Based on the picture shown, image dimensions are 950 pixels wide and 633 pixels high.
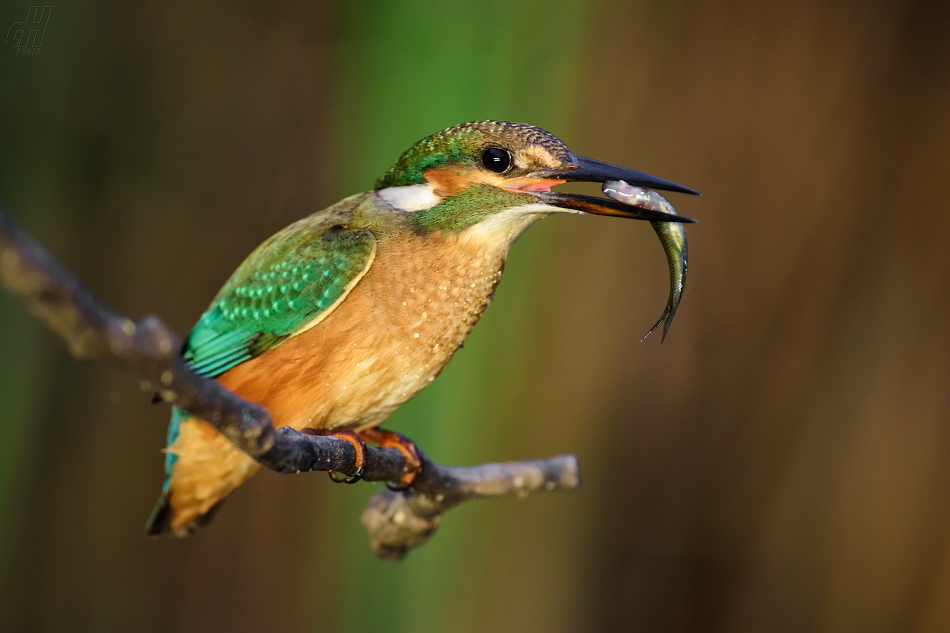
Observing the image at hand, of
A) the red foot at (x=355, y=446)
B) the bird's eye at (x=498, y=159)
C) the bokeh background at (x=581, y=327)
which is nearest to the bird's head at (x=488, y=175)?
the bird's eye at (x=498, y=159)

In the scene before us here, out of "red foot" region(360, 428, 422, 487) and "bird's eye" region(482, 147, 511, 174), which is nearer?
"bird's eye" region(482, 147, 511, 174)

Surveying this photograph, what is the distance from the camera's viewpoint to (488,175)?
3.26 feet

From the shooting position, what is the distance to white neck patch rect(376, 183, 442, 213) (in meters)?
1.04

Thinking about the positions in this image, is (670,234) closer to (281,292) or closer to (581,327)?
(281,292)

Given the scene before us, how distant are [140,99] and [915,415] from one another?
214 centimetres

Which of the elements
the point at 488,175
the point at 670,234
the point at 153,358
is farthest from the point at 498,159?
the point at 153,358

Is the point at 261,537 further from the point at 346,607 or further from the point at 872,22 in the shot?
the point at 872,22

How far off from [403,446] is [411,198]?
398 millimetres

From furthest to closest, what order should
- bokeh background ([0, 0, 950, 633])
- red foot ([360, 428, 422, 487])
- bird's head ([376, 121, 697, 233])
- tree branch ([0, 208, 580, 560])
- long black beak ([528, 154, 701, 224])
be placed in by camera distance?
bokeh background ([0, 0, 950, 633]), red foot ([360, 428, 422, 487]), bird's head ([376, 121, 697, 233]), long black beak ([528, 154, 701, 224]), tree branch ([0, 208, 580, 560])

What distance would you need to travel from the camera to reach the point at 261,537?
2068mm

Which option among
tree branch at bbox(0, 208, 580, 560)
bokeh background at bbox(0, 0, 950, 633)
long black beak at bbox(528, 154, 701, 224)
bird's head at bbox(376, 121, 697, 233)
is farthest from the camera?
bokeh background at bbox(0, 0, 950, 633)

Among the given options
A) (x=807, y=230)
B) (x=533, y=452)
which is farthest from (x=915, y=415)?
(x=533, y=452)

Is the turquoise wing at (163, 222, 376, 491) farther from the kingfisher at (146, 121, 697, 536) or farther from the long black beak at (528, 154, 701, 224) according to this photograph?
the long black beak at (528, 154, 701, 224)

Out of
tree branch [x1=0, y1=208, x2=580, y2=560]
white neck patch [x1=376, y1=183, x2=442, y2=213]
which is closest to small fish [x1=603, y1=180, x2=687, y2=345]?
white neck patch [x1=376, y1=183, x2=442, y2=213]
